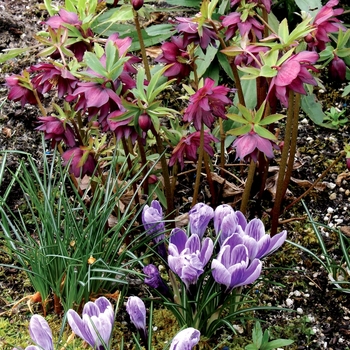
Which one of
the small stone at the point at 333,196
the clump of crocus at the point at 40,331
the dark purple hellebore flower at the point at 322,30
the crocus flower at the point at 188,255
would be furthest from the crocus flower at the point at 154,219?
the small stone at the point at 333,196

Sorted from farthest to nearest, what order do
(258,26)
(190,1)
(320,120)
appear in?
1. (190,1)
2. (320,120)
3. (258,26)

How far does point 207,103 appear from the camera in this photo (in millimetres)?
1600

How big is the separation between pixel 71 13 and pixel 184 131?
1.70 ft

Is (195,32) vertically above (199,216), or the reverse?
(195,32)

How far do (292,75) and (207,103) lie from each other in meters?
0.27

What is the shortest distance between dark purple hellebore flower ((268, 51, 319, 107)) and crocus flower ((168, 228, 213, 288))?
0.41m

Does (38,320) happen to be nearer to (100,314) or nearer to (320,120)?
(100,314)

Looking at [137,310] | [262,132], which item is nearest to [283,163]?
[262,132]

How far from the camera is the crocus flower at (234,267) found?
1.45 metres

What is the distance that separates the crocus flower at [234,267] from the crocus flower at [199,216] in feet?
0.38

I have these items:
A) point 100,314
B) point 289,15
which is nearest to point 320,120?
point 289,15

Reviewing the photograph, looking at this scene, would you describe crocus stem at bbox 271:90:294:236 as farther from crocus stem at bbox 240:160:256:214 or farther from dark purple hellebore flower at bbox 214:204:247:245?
dark purple hellebore flower at bbox 214:204:247:245

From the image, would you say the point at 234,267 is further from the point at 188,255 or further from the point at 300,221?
the point at 300,221

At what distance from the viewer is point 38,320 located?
1.29 metres
